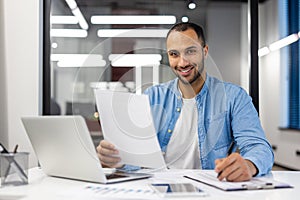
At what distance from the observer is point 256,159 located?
1.37m

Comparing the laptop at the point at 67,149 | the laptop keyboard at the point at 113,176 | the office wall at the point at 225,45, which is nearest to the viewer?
the laptop at the point at 67,149

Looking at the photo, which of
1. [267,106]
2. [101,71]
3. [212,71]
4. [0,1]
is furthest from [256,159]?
[267,106]

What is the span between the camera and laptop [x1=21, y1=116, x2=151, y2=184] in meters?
1.17

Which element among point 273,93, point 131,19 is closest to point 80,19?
point 131,19

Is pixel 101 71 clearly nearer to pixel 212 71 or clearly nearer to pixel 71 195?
pixel 212 71

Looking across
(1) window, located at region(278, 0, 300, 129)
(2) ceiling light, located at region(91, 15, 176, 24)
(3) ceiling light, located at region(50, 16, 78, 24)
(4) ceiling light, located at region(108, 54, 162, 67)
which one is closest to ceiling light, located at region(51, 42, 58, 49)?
(3) ceiling light, located at region(50, 16, 78, 24)

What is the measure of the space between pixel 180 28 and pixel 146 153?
0.63m

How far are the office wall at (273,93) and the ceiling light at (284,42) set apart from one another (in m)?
0.05

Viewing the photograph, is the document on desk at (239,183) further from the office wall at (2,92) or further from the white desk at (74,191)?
the office wall at (2,92)

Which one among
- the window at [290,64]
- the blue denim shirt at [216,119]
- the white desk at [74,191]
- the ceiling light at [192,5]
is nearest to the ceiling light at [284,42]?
the window at [290,64]

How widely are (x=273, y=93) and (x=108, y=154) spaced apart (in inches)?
178

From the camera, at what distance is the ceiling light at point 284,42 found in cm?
495

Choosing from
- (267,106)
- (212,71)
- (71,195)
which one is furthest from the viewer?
(267,106)

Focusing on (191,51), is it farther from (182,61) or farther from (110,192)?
(110,192)
